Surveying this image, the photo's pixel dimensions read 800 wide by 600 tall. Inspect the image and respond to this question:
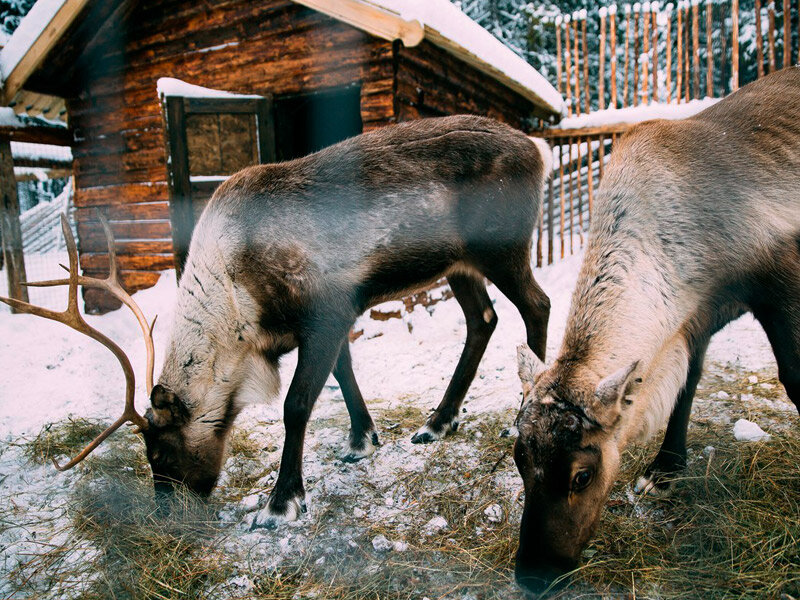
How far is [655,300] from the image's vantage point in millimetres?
1951

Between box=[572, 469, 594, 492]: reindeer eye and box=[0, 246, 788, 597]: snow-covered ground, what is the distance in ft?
2.32

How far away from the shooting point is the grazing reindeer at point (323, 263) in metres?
2.50

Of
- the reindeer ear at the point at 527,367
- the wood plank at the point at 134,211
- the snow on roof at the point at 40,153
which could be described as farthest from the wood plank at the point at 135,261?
the reindeer ear at the point at 527,367

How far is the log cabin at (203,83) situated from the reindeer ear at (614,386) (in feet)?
12.0

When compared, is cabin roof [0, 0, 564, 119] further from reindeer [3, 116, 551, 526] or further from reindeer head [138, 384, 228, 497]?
reindeer head [138, 384, 228, 497]

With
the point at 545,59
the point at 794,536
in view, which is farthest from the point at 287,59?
the point at 545,59

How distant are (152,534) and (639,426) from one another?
6.56 ft

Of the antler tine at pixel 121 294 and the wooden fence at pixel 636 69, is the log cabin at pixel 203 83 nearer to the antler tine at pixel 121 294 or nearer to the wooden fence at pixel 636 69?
the wooden fence at pixel 636 69

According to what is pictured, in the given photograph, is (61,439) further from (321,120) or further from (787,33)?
(787,33)

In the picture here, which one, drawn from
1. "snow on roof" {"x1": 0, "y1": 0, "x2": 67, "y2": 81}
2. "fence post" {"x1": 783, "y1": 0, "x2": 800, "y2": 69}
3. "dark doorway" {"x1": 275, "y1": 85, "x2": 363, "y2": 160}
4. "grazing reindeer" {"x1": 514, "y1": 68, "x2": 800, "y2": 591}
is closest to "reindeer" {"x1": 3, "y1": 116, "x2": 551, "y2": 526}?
"grazing reindeer" {"x1": 514, "y1": 68, "x2": 800, "y2": 591}

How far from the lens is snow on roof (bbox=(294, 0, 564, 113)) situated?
14.2 ft

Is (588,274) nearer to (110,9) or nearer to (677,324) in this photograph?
(677,324)

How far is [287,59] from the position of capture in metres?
5.46

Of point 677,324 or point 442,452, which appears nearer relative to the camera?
point 677,324
